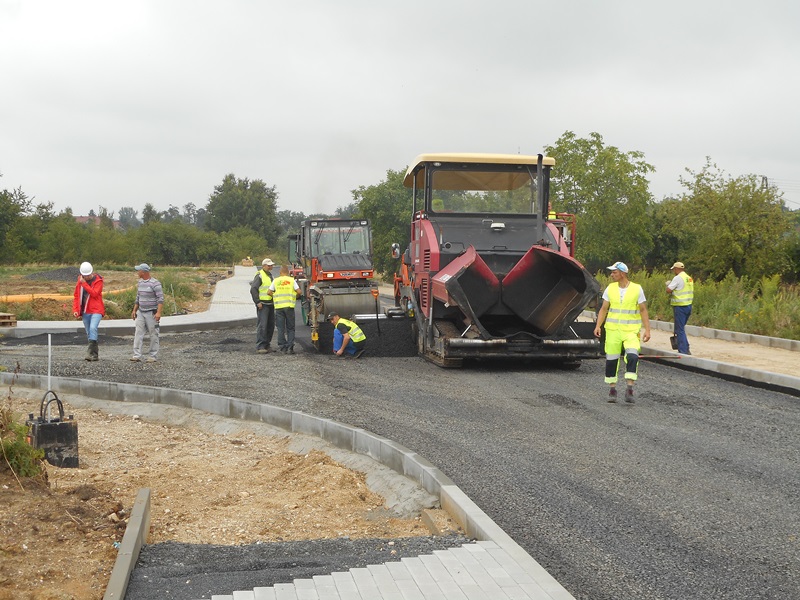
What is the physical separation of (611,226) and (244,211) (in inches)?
3109

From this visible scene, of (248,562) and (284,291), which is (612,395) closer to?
(248,562)

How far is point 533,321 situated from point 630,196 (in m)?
26.5

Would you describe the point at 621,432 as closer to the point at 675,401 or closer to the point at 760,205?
the point at 675,401

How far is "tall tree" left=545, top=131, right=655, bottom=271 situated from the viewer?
3794cm

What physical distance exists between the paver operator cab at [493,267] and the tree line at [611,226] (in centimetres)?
638

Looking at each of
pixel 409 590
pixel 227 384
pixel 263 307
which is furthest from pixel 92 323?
pixel 409 590

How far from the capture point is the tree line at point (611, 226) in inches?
1174

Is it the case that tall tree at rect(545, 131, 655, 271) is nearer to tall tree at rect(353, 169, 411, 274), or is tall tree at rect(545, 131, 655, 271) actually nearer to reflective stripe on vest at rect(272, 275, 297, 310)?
tall tree at rect(353, 169, 411, 274)

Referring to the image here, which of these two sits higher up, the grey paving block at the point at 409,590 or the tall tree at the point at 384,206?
the tall tree at the point at 384,206

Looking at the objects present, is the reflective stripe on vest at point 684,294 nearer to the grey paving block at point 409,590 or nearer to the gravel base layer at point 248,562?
the gravel base layer at point 248,562

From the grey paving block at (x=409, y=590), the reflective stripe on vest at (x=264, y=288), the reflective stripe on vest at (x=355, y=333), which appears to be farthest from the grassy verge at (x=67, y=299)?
the grey paving block at (x=409, y=590)

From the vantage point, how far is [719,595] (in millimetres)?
4527

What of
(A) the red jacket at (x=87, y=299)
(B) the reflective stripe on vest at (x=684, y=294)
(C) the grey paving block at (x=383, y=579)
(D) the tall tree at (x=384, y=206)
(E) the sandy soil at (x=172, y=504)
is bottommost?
(E) the sandy soil at (x=172, y=504)

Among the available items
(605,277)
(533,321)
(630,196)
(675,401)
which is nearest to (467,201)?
(533,321)
